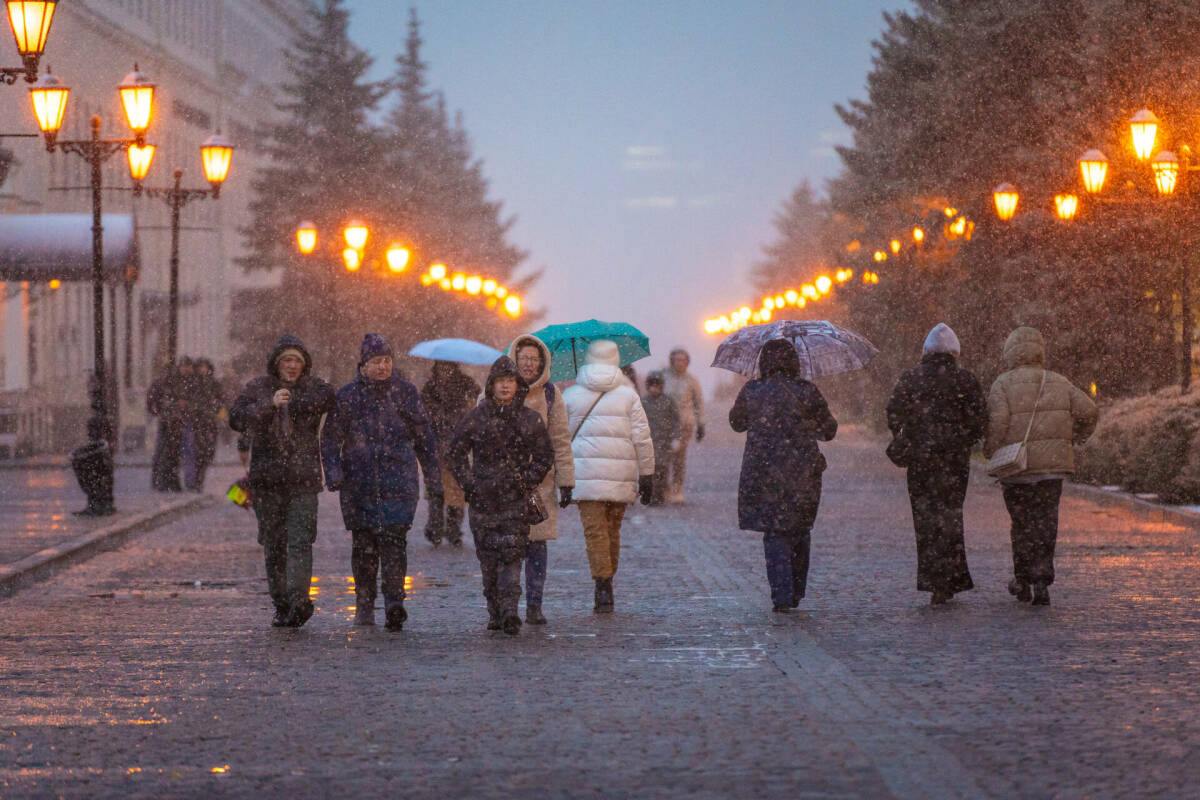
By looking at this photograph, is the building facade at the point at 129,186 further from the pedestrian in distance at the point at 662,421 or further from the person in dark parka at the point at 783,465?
the person in dark parka at the point at 783,465

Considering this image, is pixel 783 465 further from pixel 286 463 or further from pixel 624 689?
pixel 624 689

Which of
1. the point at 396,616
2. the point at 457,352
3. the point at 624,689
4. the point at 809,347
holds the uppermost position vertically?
the point at 457,352

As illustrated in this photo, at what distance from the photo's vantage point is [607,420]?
38.7 feet

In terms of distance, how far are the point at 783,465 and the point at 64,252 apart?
78.9ft

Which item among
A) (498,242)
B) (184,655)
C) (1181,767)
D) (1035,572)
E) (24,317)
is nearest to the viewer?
(1181,767)

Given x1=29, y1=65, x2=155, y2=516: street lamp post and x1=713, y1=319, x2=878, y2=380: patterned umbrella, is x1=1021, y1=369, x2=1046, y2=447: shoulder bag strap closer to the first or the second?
x1=713, y1=319, x2=878, y2=380: patterned umbrella

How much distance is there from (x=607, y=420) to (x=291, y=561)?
7.25ft

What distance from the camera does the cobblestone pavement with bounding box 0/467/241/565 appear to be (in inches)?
661

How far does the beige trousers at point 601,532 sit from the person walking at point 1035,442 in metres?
2.39

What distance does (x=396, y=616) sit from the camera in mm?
10719

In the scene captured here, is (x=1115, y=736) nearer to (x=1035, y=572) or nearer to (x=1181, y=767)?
(x=1181, y=767)

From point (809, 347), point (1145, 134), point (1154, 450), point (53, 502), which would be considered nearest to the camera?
point (809, 347)

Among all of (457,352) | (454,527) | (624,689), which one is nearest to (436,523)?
(454,527)

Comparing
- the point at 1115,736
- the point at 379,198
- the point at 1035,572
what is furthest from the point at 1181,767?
the point at 379,198
